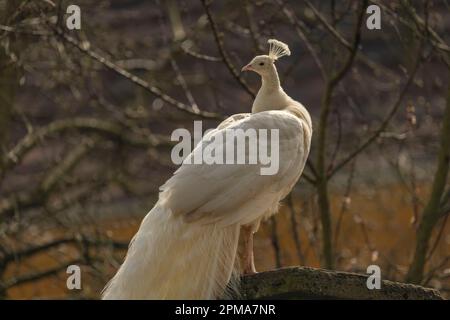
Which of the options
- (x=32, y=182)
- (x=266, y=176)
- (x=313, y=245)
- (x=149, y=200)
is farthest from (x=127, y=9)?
(x=266, y=176)

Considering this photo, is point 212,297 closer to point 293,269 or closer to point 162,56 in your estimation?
point 293,269

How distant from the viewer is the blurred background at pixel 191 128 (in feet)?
27.7

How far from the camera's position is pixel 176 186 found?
20.7ft

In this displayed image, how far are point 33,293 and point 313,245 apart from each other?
3.50 metres

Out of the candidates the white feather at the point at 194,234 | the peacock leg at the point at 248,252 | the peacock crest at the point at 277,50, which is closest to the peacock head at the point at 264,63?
the peacock crest at the point at 277,50

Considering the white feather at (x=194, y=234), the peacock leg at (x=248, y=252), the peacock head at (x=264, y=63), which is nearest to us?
the white feather at (x=194, y=234)

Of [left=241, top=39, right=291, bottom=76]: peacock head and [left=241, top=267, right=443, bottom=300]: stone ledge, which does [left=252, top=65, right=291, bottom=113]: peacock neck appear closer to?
[left=241, top=39, right=291, bottom=76]: peacock head

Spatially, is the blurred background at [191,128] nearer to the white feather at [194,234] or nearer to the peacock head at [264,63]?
the peacock head at [264,63]

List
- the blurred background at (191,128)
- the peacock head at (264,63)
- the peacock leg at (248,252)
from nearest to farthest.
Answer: the peacock leg at (248,252) < the peacock head at (264,63) < the blurred background at (191,128)

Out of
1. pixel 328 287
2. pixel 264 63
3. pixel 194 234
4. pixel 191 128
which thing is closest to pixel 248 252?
pixel 194 234

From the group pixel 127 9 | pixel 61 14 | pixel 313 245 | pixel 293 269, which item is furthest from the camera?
pixel 127 9

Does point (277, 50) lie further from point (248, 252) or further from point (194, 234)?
point (194, 234)

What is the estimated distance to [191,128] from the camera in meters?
11.6

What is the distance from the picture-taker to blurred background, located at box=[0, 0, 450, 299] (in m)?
8.45
